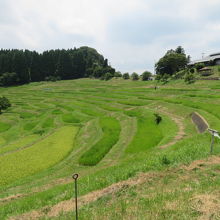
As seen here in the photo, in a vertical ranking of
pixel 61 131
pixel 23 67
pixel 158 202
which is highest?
pixel 23 67

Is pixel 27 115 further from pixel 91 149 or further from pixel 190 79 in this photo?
pixel 190 79

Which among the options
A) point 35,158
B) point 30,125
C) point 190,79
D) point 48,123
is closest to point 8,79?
point 30,125

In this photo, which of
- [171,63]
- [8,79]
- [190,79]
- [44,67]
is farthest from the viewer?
[44,67]

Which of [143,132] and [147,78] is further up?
[147,78]

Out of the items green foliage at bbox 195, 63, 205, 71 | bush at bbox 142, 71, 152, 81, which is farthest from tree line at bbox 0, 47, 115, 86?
green foliage at bbox 195, 63, 205, 71

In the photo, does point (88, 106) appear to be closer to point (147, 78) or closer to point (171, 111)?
point (171, 111)

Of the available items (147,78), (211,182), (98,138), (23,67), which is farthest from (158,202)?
(23,67)

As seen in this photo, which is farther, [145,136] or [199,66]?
[199,66]

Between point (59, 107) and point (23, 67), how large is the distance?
6379 centimetres

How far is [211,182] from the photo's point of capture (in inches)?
316

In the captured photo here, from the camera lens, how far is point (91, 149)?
21.3 meters

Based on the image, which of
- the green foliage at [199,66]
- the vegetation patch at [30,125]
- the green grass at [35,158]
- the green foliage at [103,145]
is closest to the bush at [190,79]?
the green foliage at [199,66]

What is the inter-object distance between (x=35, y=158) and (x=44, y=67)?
9970cm

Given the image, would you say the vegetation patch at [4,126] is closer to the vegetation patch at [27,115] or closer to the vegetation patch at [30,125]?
the vegetation patch at [30,125]
